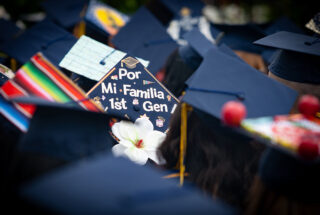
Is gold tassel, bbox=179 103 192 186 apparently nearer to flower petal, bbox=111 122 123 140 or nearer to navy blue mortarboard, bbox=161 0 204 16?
flower petal, bbox=111 122 123 140

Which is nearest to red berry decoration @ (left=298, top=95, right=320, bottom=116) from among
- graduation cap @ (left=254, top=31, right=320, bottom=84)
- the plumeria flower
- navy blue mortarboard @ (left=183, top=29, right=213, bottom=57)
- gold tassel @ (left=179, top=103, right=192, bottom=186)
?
gold tassel @ (left=179, top=103, right=192, bottom=186)

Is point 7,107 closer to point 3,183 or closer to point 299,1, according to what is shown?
point 3,183

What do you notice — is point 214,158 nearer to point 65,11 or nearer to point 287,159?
point 287,159

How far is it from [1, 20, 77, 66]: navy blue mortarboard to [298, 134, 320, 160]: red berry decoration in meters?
2.51

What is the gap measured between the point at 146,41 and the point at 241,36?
1211 mm

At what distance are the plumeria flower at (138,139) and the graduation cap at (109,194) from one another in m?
0.97

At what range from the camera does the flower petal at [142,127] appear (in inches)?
88.2

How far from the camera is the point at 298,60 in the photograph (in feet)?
7.74

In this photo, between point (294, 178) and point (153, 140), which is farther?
point (153, 140)

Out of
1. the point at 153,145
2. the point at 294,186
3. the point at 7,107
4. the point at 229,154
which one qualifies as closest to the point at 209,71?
the point at 229,154

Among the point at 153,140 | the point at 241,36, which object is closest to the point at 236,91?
the point at 153,140

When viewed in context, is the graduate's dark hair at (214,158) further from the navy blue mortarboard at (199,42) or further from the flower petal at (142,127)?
the navy blue mortarboard at (199,42)

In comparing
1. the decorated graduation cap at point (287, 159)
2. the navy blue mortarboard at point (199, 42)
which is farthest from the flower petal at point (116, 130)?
the navy blue mortarboard at point (199, 42)

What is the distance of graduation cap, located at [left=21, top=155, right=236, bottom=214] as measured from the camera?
3.42 ft
